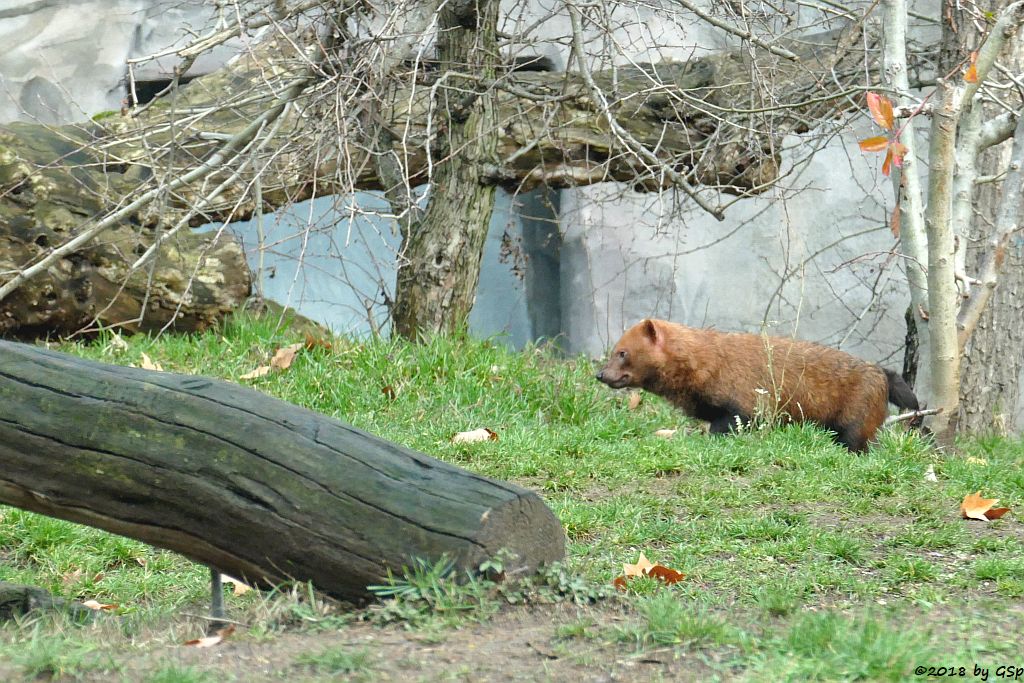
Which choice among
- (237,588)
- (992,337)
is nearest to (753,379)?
(992,337)

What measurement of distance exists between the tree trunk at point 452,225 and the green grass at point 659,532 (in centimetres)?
67

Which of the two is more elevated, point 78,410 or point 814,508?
point 78,410

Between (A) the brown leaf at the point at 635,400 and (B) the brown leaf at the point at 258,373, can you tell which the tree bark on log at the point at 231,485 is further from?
(A) the brown leaf at the point at 635,400

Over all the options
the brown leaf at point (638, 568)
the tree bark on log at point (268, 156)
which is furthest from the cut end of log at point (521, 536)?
the tree bark on log at point (268, 156)

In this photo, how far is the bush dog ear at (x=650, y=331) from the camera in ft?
26.1

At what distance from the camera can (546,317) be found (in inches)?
600

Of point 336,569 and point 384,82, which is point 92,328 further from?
point 336,569

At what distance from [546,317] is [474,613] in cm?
1202

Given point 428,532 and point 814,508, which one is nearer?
point 428,532

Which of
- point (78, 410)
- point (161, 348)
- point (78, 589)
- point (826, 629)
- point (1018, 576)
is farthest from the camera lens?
point (161, 348)

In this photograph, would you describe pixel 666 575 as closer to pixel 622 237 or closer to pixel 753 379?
pixel 753 379

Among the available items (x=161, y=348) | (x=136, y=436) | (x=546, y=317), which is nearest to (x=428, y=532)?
(x=136, y=436)

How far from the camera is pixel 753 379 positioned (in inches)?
301

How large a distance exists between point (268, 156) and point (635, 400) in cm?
342
